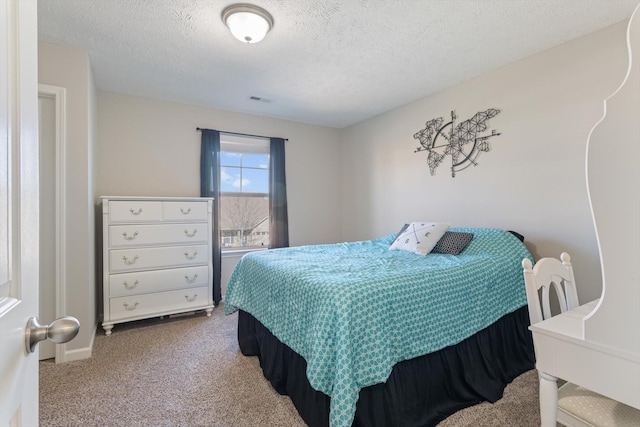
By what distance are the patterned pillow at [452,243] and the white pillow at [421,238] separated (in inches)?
1.6

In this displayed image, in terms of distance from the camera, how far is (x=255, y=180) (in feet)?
13.5

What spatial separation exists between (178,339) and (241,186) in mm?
2005

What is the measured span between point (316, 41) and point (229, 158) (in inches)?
83.5

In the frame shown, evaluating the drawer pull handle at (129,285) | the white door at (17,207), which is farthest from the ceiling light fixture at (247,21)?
the drawer pull handle at (129,285)

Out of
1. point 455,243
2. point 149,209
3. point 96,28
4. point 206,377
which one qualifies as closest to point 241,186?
point 149,209

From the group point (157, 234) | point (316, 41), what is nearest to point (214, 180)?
point (157, 234)

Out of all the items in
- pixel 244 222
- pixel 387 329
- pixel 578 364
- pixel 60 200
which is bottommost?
pixel 387 329

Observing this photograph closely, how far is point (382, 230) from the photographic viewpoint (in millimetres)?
4008

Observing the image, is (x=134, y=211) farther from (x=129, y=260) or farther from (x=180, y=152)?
(x=180, y=152)

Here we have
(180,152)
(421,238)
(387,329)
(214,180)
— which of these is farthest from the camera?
(214,180)

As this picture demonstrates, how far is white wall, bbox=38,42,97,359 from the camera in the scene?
7.61ft

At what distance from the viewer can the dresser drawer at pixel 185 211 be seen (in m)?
3.01

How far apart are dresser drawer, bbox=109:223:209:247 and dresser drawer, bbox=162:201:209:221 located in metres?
0.07

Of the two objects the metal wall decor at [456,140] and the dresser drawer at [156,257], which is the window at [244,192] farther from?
the metal wall decor at [456,140]
